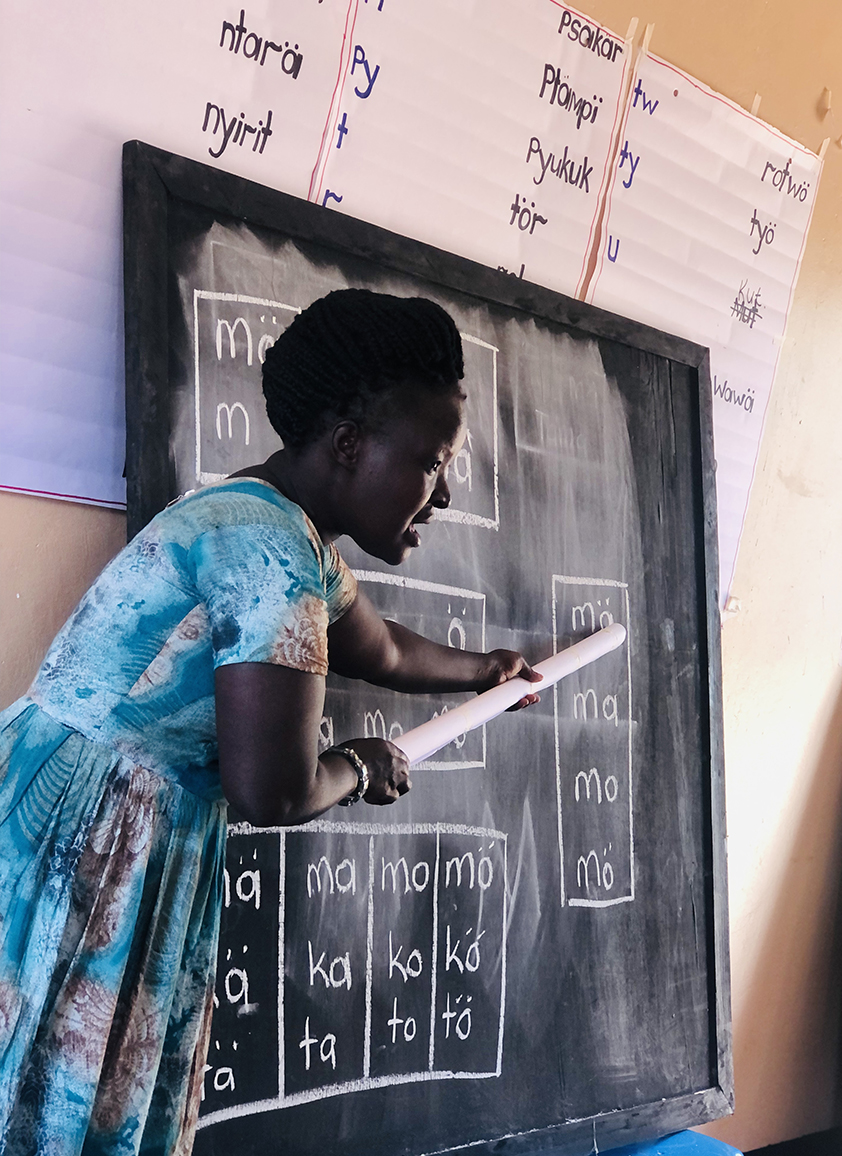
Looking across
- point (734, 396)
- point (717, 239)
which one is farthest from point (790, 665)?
point (717, 239)

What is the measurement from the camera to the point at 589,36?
163 cm

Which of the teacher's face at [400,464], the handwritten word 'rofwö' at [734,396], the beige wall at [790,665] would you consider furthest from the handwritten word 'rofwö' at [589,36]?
the teacher's face at [400,464]

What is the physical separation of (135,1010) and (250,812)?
209mm

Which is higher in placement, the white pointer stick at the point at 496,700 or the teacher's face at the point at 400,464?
the teacher's face at the point at 400,464

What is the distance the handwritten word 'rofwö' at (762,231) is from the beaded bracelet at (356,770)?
56.1 inches

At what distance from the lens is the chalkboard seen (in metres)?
1.11

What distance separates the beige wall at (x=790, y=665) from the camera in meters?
1.93

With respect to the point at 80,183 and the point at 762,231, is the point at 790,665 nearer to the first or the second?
the point at 762,231

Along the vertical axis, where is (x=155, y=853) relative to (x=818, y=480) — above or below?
below

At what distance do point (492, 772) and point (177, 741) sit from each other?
0.60 m

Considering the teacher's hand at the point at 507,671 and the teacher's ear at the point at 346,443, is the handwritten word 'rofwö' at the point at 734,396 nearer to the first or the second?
the teacher's hand at the point at 507,671

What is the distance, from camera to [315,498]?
93 cm

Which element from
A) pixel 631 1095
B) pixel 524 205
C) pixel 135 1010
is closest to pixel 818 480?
pixel 524 205

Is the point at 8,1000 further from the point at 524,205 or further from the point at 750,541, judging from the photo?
the point at 750,541
